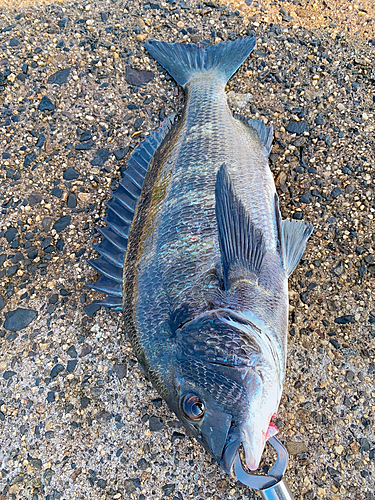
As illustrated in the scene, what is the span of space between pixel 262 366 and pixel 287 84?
2660 mm

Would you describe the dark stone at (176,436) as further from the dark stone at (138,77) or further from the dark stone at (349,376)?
the dark stone at (138,77)

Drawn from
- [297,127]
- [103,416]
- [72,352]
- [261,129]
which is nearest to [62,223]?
[72,352]

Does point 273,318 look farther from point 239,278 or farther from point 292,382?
point 292,382

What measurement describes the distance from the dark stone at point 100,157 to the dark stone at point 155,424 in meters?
2.11

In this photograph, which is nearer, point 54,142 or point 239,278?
point 239,278

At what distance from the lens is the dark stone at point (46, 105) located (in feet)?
11.0

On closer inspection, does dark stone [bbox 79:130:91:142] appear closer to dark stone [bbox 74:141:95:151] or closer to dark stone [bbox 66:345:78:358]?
dark stone [bbox 74:141:95:151]

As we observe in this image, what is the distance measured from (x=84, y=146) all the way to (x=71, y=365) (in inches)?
74.8

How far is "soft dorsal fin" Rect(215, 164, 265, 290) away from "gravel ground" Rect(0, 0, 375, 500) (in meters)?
0.70

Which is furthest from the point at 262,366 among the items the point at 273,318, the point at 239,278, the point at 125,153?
the point at 125,153

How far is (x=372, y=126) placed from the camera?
3018mm

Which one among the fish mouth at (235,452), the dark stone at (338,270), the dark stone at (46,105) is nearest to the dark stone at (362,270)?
the dark stone at (338,270)

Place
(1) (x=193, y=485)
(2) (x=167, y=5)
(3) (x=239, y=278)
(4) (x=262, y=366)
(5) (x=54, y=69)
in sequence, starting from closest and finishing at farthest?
(4) (x=262, y=366)
(3) (x=239, y=278)
(1) (x=193, y=485)
(5) (x=54, y=69)
(2) (x=167, y=5)

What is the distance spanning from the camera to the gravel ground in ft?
7.27
